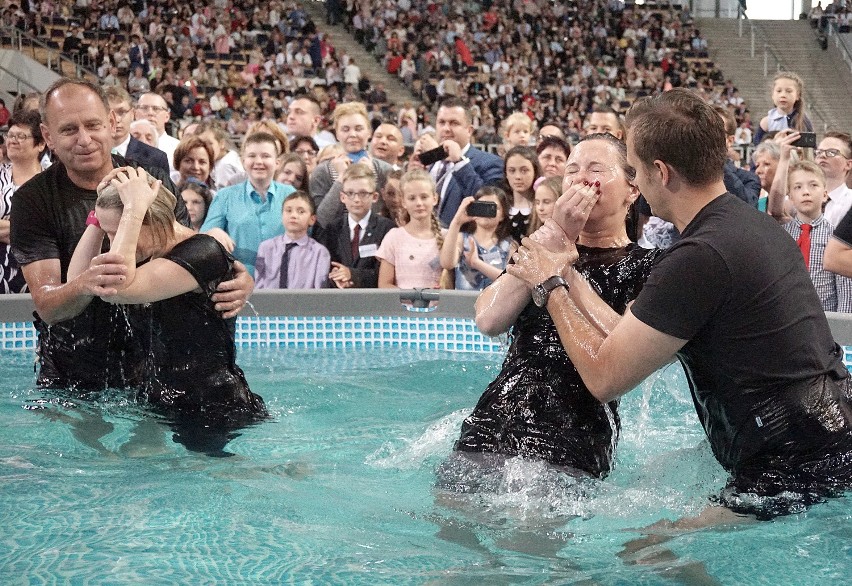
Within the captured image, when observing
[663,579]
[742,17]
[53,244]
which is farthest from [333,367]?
[742,17]

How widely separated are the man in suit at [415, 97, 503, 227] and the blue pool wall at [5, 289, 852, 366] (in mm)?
1076

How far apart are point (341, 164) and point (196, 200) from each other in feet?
3.63

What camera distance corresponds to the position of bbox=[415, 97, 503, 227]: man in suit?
7.19 metres

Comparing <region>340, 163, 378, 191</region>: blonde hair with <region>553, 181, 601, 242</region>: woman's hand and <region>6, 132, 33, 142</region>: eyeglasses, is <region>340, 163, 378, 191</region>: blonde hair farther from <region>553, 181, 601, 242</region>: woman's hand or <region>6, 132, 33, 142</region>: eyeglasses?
<region>553, 181, 601, 242</region>: woman's hand

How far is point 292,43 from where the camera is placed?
772 inches

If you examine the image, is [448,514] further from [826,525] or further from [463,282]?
[463,282]

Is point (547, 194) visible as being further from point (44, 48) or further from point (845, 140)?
point (44, 48)

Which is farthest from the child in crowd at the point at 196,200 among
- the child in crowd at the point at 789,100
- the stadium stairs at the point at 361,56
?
the stadium stairs at the point at 361,56

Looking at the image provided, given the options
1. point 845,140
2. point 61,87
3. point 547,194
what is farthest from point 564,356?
point 845,140

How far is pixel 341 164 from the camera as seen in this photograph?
7.37m

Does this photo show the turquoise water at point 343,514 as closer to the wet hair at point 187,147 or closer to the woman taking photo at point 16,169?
the woman taking photo at point 16,169

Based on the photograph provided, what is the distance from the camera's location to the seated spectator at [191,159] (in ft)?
23.6

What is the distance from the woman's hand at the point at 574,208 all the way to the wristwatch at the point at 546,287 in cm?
16

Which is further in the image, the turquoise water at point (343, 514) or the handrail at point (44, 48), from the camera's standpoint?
the handrail at point (44, 48)
